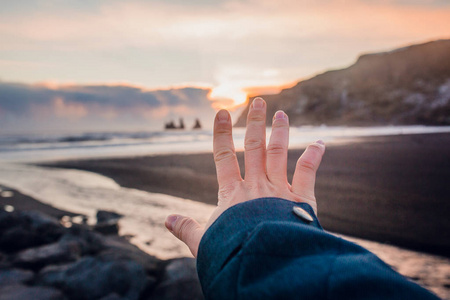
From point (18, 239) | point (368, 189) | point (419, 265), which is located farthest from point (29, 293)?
point (368, 189)

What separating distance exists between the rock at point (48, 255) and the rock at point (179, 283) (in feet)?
3.64

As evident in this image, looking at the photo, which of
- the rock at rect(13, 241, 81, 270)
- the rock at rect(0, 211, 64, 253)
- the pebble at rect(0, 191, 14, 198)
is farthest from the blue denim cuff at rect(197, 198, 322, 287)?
the pebble at rect(0, 191, 14, 198)

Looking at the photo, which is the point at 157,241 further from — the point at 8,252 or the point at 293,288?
the point at 293,288

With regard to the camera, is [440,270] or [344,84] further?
[344,84]

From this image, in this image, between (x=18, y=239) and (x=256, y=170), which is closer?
(x=256, y=170)

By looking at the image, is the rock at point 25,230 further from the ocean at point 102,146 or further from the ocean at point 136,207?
the ocean at point 102,146

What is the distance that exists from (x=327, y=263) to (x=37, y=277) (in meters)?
2.74

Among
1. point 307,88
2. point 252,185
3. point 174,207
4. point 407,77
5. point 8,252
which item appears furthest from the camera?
point 307,88

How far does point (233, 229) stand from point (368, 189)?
5496 millimetres

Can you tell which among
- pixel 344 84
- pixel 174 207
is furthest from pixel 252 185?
pixel 344 84

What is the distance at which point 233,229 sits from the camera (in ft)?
3.01

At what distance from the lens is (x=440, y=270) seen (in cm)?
270

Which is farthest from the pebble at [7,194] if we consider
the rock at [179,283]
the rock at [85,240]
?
the rock at [179,283]

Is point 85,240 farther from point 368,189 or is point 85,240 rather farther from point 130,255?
point 368,189
